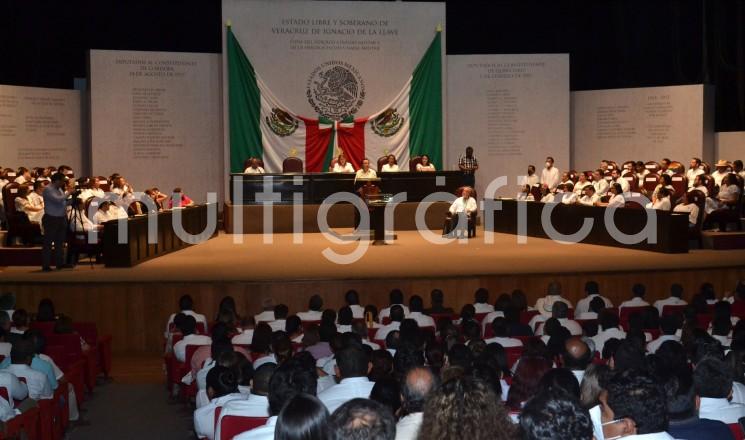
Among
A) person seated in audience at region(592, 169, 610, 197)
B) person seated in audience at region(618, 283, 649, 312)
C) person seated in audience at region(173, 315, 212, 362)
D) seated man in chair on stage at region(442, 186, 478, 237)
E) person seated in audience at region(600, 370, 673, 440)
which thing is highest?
person seated in audience at region(592, 169, 610, 197)

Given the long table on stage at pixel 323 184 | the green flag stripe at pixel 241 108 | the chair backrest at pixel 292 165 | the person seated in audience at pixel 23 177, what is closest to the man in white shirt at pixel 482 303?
the long table on stage at pixel 323 184

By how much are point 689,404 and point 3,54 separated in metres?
16.9

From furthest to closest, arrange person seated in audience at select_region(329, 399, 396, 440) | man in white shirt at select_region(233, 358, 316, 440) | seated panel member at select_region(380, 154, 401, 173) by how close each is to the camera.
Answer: seated panel member at select_region(380, 154, 401, 173)
man in white shirt at select_region(233, 358, 316, 440)
person seated in audience at select_region(329, 399, 396, 440)

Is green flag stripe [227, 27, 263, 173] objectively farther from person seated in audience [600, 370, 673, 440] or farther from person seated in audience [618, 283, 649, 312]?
person seated in audience [600, 370, 673, 440]

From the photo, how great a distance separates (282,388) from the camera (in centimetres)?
425

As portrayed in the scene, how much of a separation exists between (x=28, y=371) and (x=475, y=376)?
10.8 ft

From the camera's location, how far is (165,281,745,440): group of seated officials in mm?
3023

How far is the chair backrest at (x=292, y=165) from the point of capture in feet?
62.8

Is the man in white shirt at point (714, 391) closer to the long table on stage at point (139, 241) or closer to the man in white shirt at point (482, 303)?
the man in white shirt at point (482, 303)

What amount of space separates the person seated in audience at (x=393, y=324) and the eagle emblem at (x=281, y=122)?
12.2 meters

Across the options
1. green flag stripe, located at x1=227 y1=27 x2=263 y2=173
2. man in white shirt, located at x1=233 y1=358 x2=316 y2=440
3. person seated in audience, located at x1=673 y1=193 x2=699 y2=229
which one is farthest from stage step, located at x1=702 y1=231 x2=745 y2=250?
man in white shirt, located at x1=233 y1=358 x2=316 y2=440

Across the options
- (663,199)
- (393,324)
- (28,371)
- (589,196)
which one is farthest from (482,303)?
(589,196)

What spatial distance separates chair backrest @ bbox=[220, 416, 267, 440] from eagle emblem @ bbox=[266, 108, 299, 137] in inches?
615

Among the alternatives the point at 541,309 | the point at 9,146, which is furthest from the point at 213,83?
the point at 541,309
